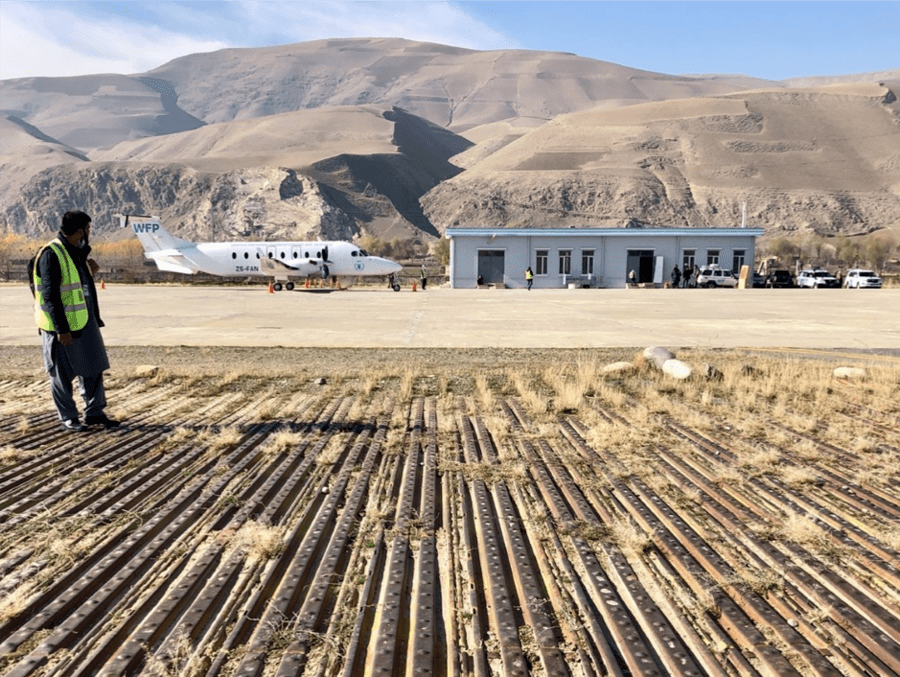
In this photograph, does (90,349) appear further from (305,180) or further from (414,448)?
(305,180)

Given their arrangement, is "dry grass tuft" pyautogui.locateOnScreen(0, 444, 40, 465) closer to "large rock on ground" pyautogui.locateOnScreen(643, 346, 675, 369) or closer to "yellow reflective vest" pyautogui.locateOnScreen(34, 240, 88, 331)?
"yellow reflective vest" pyautogui.locateOnScreen(34, 240, 88, 331)

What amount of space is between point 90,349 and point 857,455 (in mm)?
7765

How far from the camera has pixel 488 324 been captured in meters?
17.8

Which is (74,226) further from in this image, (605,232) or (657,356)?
(605,232)

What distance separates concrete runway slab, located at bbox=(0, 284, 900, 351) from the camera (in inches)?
552

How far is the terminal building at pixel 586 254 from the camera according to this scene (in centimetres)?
4359

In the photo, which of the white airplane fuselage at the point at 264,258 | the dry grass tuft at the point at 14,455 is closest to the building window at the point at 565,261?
the white airplane fuselage at the point at 264,258

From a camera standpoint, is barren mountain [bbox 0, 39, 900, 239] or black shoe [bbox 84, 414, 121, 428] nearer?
black shoe [bbox 84, 414, 121, 428]

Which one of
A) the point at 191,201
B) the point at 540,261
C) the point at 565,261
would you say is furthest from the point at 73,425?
the point at 191,201

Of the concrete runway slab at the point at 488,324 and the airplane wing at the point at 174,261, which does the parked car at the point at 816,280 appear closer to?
the concrete runway slab at the point at 488,324

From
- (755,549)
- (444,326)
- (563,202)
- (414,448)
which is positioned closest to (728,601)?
(755,549)

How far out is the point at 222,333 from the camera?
51.4 ft

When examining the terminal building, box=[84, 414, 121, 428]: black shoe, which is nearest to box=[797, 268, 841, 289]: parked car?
the terminal building

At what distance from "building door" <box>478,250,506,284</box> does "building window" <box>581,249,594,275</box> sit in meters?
5.86
